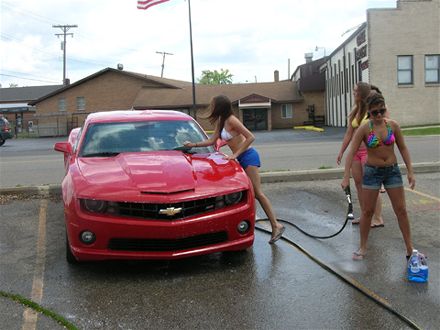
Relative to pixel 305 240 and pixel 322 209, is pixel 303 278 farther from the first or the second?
pixel 322 209

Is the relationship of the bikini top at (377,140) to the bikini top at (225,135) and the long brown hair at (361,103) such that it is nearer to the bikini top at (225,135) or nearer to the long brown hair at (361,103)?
the long brown hair at (361,103)

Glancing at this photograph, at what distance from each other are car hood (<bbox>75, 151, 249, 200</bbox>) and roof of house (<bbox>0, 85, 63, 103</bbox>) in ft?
250

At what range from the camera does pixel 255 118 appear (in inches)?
1778

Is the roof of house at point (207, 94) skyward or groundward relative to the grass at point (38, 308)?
skyward

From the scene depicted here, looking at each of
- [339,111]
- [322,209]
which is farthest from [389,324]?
[339,111]

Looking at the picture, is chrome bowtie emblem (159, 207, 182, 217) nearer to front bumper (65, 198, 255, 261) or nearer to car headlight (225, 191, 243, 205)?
front bumper (65, 198, 255, 261)

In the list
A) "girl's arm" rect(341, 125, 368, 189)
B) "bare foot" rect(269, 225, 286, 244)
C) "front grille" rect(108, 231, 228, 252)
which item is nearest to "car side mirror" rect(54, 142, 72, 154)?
"front grille" rect(108, 231, 228, 252)

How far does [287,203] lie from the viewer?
7457 millimetres

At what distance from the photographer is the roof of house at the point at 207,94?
151 feet

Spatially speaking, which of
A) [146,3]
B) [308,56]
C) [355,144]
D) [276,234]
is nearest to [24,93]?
[308,56]

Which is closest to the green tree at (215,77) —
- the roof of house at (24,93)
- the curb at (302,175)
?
the roof of house at (24,93)

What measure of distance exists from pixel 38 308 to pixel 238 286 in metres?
1.58

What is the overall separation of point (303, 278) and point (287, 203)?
3.16 meters

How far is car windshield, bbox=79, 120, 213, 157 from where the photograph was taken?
5531 millimetres
